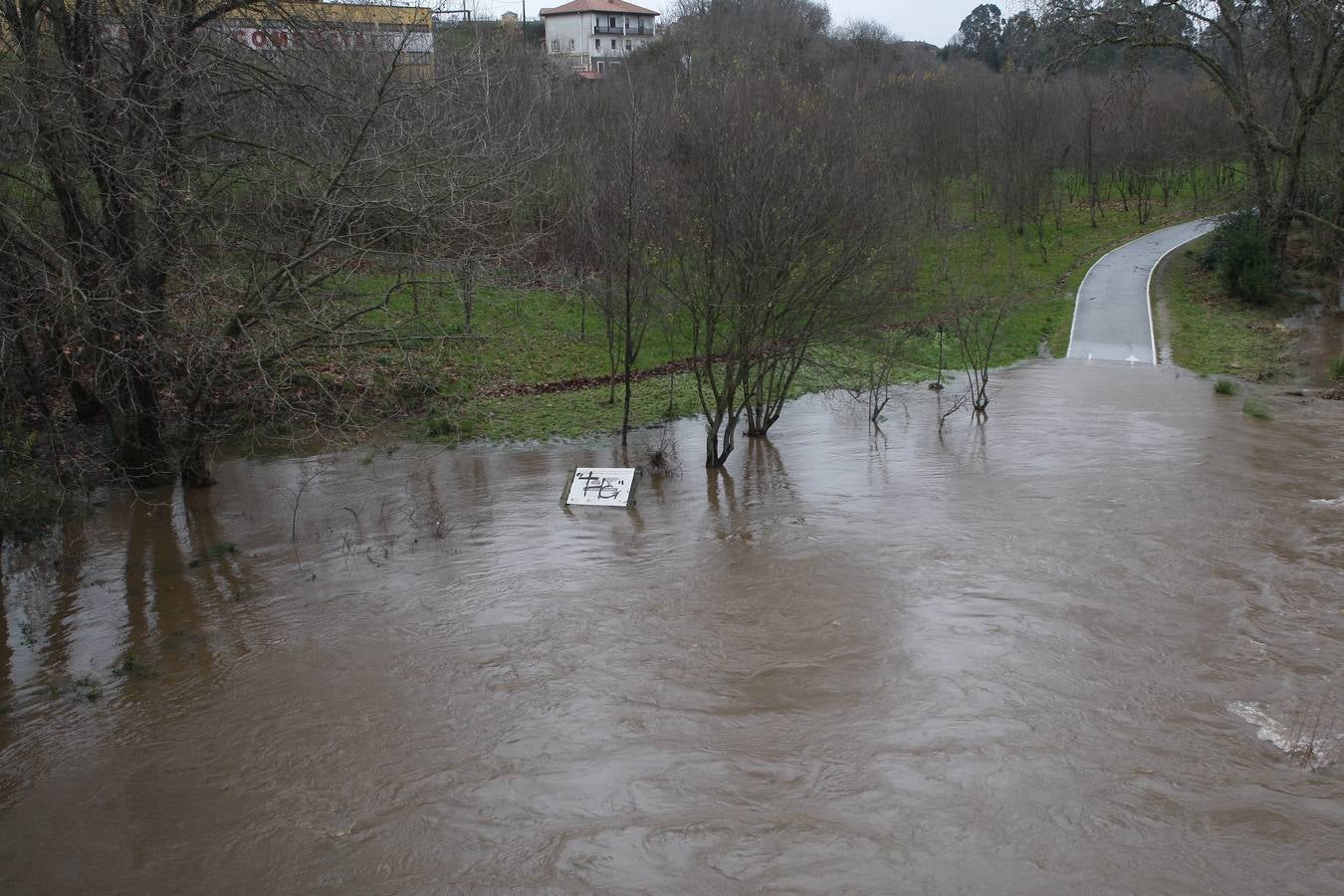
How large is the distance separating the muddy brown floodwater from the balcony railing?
75.1 meters

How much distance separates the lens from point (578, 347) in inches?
974

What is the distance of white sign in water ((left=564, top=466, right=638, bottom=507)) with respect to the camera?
1399 centimetres

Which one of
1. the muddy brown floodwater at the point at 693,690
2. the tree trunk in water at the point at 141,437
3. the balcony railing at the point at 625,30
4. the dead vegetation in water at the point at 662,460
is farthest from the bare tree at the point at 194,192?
the balcony railing at the point at 625,30

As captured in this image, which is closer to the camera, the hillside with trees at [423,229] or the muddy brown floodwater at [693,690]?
the muddy brown floodwater at [693,690]

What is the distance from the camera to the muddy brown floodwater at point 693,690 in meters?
6.38

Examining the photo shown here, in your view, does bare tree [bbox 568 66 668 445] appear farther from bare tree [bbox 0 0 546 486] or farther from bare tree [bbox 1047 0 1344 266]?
bare tree [bbox 1047 0 1344 266]

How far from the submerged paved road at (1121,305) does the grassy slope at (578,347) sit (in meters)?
0.51

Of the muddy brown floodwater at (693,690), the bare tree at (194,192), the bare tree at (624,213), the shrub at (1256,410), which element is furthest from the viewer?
the shrub at (1256,410)

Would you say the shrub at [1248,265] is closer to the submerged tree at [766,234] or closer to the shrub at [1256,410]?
the shrub at [1256,410]

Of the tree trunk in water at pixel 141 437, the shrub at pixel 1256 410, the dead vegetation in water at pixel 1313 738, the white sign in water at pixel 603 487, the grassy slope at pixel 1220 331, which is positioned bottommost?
the dead vegetation in water at pixel 1313 738

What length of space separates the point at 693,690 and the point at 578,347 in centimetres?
1701

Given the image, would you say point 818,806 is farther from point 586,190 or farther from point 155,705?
point 586,190

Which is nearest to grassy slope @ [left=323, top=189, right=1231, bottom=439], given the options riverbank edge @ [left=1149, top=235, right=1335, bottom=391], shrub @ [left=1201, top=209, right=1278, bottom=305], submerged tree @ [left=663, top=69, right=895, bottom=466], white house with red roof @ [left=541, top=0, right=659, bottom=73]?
riverbank edge @ [left=1149, top=235, right=1335, bottom=391]

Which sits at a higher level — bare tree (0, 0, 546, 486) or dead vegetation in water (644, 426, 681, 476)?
bare tree (0, 0, 546, 486)
